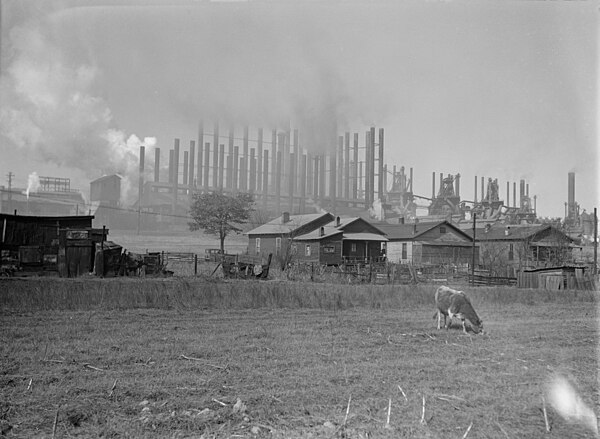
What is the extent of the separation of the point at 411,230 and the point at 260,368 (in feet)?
143

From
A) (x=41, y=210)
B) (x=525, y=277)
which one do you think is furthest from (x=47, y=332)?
(x=41, y=210)

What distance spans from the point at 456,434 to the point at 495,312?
475 inches

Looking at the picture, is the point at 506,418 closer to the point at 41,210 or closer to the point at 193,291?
the point at 193,291

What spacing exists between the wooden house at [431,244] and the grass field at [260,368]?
109ft

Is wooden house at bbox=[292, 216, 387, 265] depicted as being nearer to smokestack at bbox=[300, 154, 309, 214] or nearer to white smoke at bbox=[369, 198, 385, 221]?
smokestack at bbox=[300, 154, 309, 214]

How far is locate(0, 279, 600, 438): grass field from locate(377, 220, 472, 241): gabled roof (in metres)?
34.0

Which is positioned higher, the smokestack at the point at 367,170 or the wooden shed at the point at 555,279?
the smokestack at the point at 367,170

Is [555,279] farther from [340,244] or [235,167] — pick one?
[235,167]

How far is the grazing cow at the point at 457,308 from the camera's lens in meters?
12.2

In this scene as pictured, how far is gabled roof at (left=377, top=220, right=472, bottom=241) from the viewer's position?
49219mm

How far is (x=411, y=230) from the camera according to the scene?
50.5m

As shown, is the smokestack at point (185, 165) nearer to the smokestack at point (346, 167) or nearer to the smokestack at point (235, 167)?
the smokestack at point (235, 167)

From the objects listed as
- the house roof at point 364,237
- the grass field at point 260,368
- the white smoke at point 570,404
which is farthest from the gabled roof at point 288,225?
the white smoke at point 570,404

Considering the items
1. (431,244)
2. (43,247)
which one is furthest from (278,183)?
(43,247)
